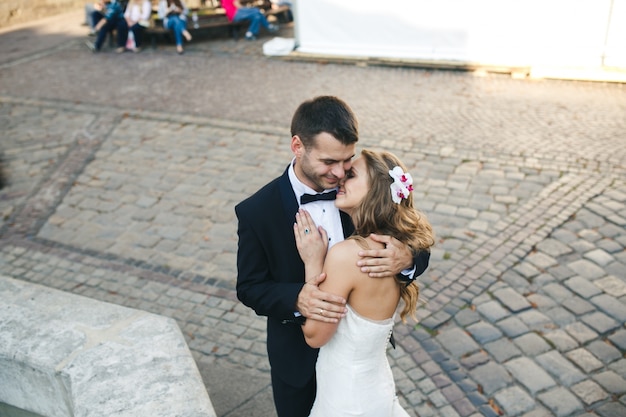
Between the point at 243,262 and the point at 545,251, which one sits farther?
the point at 545,251

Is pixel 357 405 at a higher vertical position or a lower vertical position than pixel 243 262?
lower

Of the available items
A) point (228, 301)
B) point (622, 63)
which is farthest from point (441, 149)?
point (622, 63)

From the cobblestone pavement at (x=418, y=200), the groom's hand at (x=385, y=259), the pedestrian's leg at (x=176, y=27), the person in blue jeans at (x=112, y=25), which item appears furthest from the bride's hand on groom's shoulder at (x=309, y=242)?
the person in blue jeans at (x=112, y=25)

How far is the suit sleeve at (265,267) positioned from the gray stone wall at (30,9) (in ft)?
56.6

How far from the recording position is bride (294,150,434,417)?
8.89 feet

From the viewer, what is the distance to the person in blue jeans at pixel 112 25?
13867 millimetres

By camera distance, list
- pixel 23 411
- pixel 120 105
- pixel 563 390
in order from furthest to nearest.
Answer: pixel 120 105
pixel 563 390
pixel 23 411

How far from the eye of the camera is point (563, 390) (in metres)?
4.32

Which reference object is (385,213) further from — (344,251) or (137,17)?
(137,17)

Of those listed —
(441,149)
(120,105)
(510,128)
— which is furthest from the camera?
(120,105)

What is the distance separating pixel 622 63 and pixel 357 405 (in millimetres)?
10207

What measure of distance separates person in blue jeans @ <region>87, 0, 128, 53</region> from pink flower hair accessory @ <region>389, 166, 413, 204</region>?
12804mm

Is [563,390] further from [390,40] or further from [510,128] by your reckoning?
[390,40]

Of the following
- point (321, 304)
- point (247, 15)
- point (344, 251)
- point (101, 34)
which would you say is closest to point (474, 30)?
point (247, 15)
